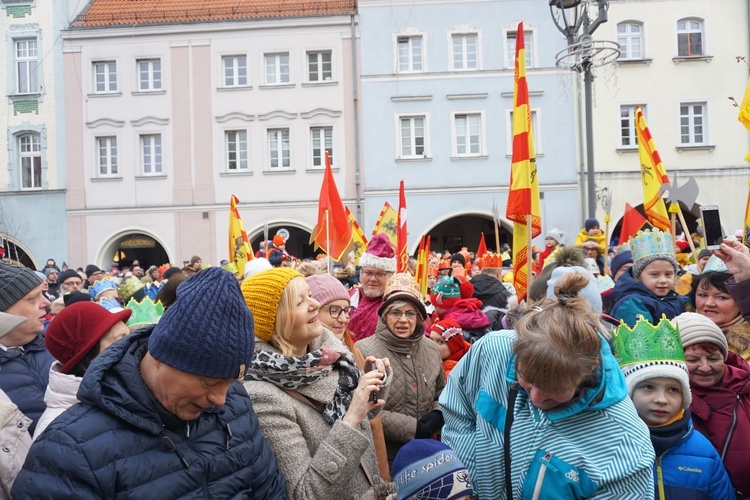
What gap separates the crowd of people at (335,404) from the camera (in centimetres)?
186

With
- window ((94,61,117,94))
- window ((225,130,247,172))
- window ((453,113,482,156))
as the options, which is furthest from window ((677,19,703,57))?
window ((94,61,117,94))

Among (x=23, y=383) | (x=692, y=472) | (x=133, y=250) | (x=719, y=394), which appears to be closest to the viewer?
(x=692, y=472)

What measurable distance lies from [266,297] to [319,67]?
21.8m

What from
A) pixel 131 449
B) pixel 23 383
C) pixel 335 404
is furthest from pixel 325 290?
pixel 131 449

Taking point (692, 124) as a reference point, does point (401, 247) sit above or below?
below

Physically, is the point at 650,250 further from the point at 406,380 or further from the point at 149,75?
the point at 149,75

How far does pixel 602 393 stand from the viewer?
7.37ft

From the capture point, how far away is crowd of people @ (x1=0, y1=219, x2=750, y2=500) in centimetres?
186

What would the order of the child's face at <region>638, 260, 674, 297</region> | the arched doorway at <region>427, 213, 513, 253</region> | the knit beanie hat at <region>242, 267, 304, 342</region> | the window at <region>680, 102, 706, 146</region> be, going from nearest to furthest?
the knit beanie hat at <region>242, 267, 304, 342</region>, the child's face at <region>638, 260, 674, 297</region>, the window at <region>680, 102, 706, 146</region>, the arched doorway at <region>427, 213, 513, 253</region>

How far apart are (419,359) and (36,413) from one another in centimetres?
195

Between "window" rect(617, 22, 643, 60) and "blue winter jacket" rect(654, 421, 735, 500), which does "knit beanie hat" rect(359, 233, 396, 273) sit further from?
"window" rect(617, 22, 643, 60)

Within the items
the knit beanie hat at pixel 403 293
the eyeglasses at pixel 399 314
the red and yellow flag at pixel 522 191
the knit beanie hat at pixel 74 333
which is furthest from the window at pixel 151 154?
the knit beanie hat at pixel 74 333

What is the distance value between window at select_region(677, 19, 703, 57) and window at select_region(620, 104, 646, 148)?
2255 millimetres

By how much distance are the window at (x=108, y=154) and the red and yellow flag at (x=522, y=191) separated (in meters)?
21.4
